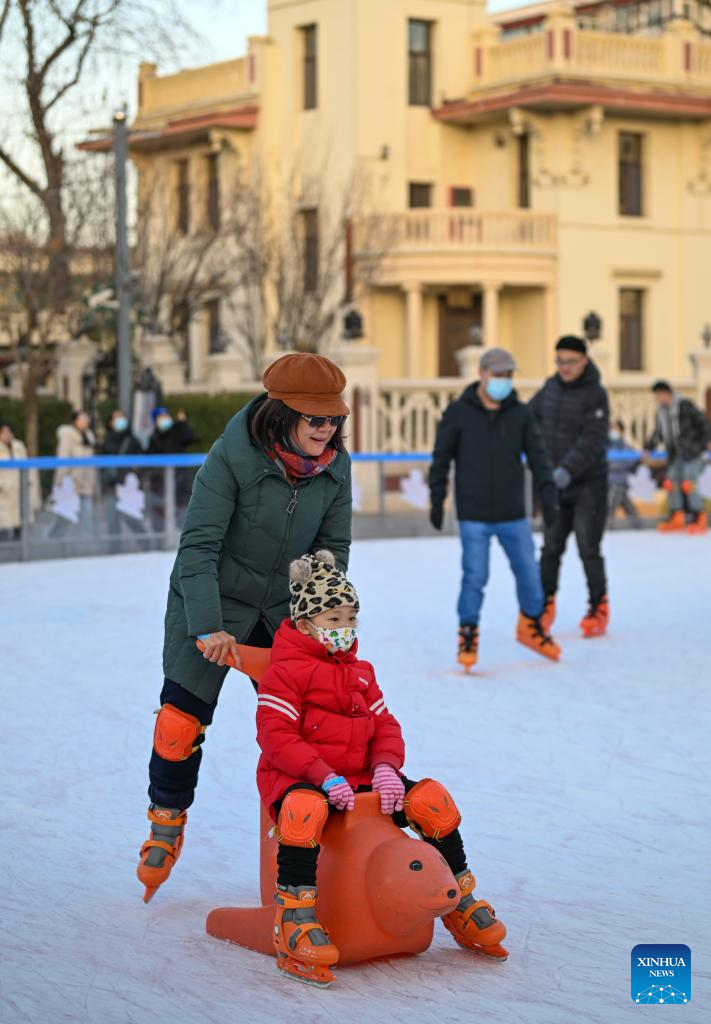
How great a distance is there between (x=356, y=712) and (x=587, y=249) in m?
33.6

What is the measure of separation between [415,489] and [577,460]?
919 centimetres

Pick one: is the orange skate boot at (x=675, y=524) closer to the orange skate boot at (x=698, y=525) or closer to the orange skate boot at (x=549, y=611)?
the orange skate boot at (x=698, y=525)

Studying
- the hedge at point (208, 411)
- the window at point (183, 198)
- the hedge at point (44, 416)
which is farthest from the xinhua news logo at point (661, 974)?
the window at point (183, 198)

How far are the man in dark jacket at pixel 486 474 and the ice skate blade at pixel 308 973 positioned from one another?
5269mm

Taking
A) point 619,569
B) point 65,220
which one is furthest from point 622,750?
point 65,220

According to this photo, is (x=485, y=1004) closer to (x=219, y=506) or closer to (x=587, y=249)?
(x=219, y=506)

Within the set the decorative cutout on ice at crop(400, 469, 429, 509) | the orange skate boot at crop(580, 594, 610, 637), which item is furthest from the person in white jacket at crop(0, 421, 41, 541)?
the orange skate boot at crop(580, 594, 610, 637)

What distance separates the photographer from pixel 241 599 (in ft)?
16.8

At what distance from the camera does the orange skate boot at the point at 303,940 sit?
4.33m

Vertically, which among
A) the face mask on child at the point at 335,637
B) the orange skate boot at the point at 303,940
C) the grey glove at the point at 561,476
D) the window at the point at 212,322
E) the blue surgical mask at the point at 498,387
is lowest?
the orange skate boot at the point at 303,940

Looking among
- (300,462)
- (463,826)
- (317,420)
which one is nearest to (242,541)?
(300,462)

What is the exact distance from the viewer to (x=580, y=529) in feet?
36.6

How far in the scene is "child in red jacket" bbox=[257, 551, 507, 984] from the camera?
4.38 metres

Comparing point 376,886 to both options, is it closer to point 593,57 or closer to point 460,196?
point 593,57
